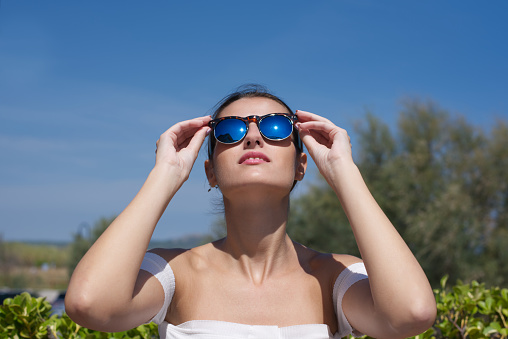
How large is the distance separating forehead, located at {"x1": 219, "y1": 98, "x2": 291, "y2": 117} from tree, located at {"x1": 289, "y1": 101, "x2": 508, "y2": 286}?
47.9 ft

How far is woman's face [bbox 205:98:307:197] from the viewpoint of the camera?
233 cm

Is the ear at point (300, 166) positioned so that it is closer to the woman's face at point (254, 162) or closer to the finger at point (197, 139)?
the woman's face at point (254, 162)

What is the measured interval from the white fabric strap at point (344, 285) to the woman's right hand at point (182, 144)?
921mm

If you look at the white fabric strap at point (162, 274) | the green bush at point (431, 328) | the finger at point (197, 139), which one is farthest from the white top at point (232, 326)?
the green bush at point (431, 328)

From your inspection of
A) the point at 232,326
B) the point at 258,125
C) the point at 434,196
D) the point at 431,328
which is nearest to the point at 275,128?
the point at 258,125

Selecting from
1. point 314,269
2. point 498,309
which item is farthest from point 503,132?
point 314,269

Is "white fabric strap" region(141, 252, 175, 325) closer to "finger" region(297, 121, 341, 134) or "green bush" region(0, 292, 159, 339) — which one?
"finger" region(297, 121, 341, 134)

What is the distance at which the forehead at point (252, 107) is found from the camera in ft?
8.38

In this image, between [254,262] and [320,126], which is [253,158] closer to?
[320,126]

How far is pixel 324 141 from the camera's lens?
2629 mm

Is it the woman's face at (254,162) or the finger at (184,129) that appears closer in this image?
the woman's face at (254,162)

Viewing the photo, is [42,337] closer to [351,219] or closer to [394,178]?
[351,219]

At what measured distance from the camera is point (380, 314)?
2045 mm

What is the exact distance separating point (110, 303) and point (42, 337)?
180cm
